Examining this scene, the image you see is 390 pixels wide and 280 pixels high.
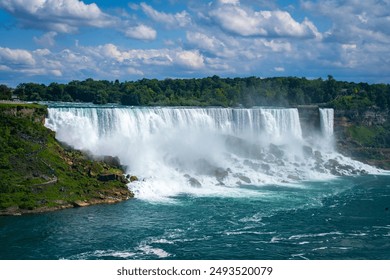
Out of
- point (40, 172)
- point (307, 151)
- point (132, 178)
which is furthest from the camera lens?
point (307, 151)

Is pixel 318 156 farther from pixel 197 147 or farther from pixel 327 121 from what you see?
pixel 197 147

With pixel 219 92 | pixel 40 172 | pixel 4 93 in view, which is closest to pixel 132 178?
pixel 40 172

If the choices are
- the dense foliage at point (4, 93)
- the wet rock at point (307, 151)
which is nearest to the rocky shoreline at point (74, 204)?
the dense foliage at point (4, 93)

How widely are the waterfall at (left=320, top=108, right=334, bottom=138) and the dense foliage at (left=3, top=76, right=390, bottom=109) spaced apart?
3.25 m

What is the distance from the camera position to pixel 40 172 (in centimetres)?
4053

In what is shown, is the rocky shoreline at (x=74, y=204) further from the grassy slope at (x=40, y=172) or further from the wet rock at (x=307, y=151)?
the wet rock at (x=307, y=151)

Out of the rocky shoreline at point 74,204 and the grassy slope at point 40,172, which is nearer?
the rocky shoreline at point 74,204

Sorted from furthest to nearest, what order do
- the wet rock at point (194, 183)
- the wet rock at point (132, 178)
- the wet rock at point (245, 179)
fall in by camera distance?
the wet rock at point (245, 179), the wet rock at point (194, 183), the wet rock at point (132, 178)

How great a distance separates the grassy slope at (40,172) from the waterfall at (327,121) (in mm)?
37589

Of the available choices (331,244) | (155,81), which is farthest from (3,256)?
(155,81)

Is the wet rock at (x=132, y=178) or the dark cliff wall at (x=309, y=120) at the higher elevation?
the dark cliff wall at (x=309, y=120)

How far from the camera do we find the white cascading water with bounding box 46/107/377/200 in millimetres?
48812

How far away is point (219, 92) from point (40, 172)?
5849 centimetres

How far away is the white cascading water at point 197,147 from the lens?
48812 millimetres
